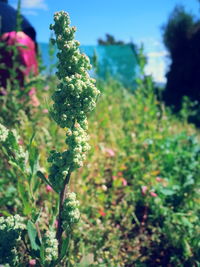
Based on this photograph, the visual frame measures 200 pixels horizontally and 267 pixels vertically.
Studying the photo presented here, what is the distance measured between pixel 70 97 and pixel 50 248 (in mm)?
531

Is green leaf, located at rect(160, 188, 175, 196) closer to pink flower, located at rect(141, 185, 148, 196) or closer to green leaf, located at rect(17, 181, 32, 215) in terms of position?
pink flower, located at rect(141, 185, 148, 196)

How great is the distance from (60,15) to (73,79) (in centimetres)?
22

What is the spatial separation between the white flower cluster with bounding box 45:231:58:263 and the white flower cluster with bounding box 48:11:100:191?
0.18m

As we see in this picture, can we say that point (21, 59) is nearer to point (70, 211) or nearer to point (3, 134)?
point (3, 134)

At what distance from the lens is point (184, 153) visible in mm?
2533

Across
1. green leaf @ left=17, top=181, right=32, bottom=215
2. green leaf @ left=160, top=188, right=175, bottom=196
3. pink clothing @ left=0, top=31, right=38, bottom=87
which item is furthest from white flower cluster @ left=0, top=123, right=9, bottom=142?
pink clothing @ left=0, top=31, right=38, bottom=87

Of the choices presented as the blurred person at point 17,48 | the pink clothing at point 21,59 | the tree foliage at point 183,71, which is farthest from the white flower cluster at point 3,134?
the tree foliage at point 183,71

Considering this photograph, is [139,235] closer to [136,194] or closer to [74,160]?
[136,194]

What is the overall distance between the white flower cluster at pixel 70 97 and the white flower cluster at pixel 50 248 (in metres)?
0.18

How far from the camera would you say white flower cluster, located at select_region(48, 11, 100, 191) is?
1.06m

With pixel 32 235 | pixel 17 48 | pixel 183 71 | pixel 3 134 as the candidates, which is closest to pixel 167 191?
pixel 32 235

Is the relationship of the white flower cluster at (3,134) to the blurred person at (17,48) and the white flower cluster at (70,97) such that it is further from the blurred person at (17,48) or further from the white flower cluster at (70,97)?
the blurred person at (17,48)

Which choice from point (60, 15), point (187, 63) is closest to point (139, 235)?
point (60, 15)

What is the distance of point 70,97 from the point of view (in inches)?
43.4
